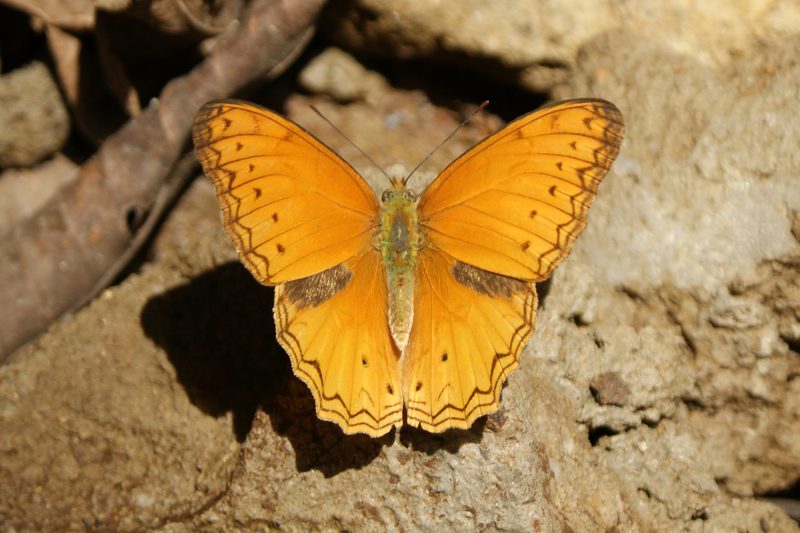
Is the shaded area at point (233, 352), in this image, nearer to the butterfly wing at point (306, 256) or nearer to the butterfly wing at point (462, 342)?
A: the butterfly wing at point (306, 256)

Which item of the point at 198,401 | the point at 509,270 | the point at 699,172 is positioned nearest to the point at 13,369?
the point at 198,401

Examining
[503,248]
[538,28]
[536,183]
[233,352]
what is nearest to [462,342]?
[503,248]

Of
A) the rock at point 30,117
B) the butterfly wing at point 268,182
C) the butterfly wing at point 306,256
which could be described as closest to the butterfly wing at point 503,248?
the butterfly wing at point 306,256

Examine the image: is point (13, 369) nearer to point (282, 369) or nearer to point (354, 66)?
point (282, 369)

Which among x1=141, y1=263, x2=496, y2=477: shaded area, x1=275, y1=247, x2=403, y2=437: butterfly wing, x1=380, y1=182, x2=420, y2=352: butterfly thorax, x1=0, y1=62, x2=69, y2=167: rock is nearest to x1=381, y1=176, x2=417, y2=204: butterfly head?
x1=380, y1=182, x2=420, y2=352: butterfly thorax

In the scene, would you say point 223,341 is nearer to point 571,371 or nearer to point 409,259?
point 409,259
